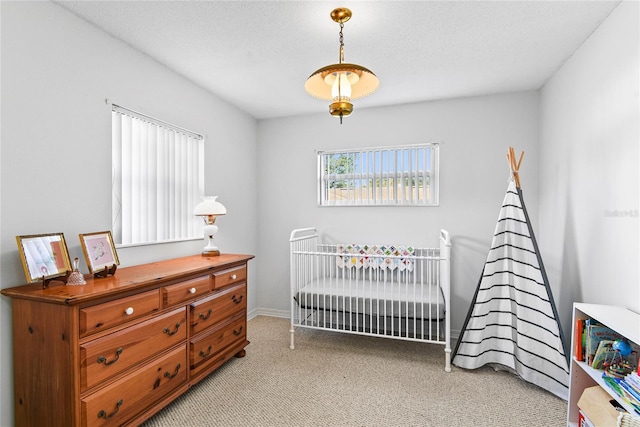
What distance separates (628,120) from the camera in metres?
1.71

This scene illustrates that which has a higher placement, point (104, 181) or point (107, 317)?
point (104, 181)

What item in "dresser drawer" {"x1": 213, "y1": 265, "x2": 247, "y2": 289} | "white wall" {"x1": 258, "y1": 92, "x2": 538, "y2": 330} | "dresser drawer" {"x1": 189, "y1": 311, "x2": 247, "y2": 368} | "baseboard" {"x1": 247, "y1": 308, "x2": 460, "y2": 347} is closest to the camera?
"dresser drawer" {"x1": 189, "y1": 311, "x2": 247, "y2": 368}

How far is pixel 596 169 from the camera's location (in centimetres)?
204

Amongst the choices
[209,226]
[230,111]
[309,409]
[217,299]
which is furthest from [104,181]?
[309,409]

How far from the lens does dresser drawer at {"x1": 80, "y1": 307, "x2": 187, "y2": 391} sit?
1475 mm

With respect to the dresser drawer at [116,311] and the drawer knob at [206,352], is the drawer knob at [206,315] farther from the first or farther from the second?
the dresser drawer at [116,311]

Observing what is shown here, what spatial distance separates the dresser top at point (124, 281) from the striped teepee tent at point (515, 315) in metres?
1.97

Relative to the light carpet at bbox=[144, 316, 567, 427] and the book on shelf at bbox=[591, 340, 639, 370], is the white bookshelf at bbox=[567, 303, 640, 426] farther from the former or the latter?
the light carpet at bbox=[144, 316, 567, 427]

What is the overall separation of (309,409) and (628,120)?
245 cm

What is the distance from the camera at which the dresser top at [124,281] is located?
1.44 meters

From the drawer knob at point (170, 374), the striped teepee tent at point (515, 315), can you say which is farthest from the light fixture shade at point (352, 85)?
the drawer knob at point (170, 374)

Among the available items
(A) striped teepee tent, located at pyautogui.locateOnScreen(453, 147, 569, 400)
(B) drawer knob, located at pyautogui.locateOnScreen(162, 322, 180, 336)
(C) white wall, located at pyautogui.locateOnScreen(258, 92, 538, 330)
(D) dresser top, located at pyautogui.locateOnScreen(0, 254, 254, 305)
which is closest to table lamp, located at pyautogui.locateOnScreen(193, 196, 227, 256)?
(D) dresser top, located at pyautogui.locateOnScreen(0, 254, 254, 305)

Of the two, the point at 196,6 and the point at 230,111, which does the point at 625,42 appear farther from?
the point at 230,111

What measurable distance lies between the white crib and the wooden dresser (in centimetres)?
107
